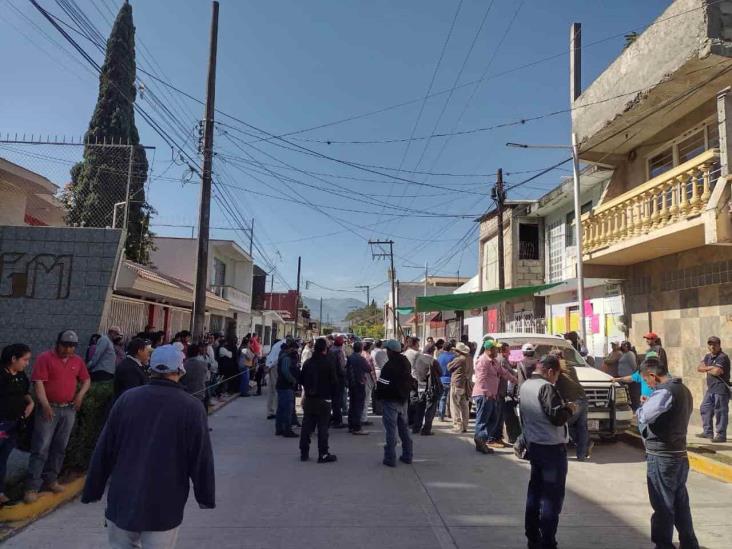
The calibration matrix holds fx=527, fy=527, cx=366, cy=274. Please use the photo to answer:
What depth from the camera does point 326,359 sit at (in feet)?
26.8

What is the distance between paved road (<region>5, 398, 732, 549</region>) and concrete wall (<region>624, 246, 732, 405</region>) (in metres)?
4.66

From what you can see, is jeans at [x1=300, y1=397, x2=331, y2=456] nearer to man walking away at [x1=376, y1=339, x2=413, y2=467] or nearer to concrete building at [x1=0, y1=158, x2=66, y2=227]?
man walking away at [x1=376, y1=339, x2=413, y2=467]

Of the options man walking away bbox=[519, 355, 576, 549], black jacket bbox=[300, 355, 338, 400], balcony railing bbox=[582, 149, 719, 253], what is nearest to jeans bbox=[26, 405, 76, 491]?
black jacket bbox=[300, 355, 338, 400]

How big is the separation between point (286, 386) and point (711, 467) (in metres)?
6.60

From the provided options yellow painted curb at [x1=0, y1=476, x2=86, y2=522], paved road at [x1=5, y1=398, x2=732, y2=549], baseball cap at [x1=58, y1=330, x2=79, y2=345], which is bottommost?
paved road at [x1=5, y1=398, x2=732, y2=549]

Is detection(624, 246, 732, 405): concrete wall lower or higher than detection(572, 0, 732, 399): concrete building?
lower

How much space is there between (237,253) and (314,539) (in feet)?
79.8

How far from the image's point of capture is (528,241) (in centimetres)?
2155

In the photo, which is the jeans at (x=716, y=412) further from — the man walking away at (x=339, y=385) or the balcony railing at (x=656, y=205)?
the man walking away at (x=339, y=385)

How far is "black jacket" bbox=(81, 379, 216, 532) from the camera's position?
2.91 metres

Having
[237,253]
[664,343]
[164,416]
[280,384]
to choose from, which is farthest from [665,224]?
[237,253]

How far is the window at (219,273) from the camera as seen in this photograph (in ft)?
87.2

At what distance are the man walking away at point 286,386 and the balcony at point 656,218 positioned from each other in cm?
781

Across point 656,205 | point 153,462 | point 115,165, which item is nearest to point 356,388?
point 656,205
